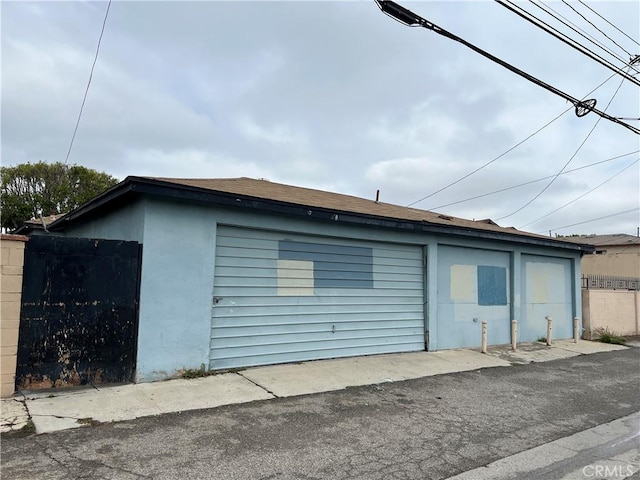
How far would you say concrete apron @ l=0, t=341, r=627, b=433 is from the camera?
4.95 metres

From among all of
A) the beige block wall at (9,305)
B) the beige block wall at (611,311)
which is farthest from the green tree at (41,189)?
the beige block wall at (611,311)

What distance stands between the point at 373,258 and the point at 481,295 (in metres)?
3.88

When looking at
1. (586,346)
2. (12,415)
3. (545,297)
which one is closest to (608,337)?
(586,346)

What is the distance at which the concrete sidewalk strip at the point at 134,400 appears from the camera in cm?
489

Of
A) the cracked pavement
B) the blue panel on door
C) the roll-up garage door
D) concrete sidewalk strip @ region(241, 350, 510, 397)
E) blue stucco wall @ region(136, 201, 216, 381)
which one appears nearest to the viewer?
the cracked pavement

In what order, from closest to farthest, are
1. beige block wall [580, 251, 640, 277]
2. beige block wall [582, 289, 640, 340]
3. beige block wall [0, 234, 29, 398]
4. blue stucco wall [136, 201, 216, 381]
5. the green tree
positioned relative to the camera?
beige block wall [0, 234, 29, 398], blue stucco wall [136, 201, 216, 381], beige block wall [582, 289, 640, 340], the green tree, beige block wall [580, 251, 640, 277]

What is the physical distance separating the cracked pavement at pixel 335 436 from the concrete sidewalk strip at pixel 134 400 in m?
0.25

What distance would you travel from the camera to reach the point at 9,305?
549 cm

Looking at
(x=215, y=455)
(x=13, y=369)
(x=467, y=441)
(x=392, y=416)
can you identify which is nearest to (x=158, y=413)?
(x=215, y=455)

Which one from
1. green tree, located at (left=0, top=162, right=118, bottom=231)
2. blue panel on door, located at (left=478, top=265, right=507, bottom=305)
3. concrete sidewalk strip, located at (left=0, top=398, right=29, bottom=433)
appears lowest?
concrete sidewalk strip, located at (left=0, top=398, right=29, bottom=433)

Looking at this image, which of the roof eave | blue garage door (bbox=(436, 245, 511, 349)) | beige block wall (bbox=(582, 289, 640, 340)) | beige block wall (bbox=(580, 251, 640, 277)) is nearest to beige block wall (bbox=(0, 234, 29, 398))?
the roof eave

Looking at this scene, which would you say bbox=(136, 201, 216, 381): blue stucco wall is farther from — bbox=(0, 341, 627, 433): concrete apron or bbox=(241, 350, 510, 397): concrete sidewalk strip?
bbox=(241, 350, 510, 397): concrete sidewalk strip

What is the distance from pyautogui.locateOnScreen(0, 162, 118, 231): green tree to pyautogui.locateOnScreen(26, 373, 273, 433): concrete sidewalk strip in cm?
2332

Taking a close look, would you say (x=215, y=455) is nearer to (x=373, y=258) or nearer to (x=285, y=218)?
(x=285, y=218)
